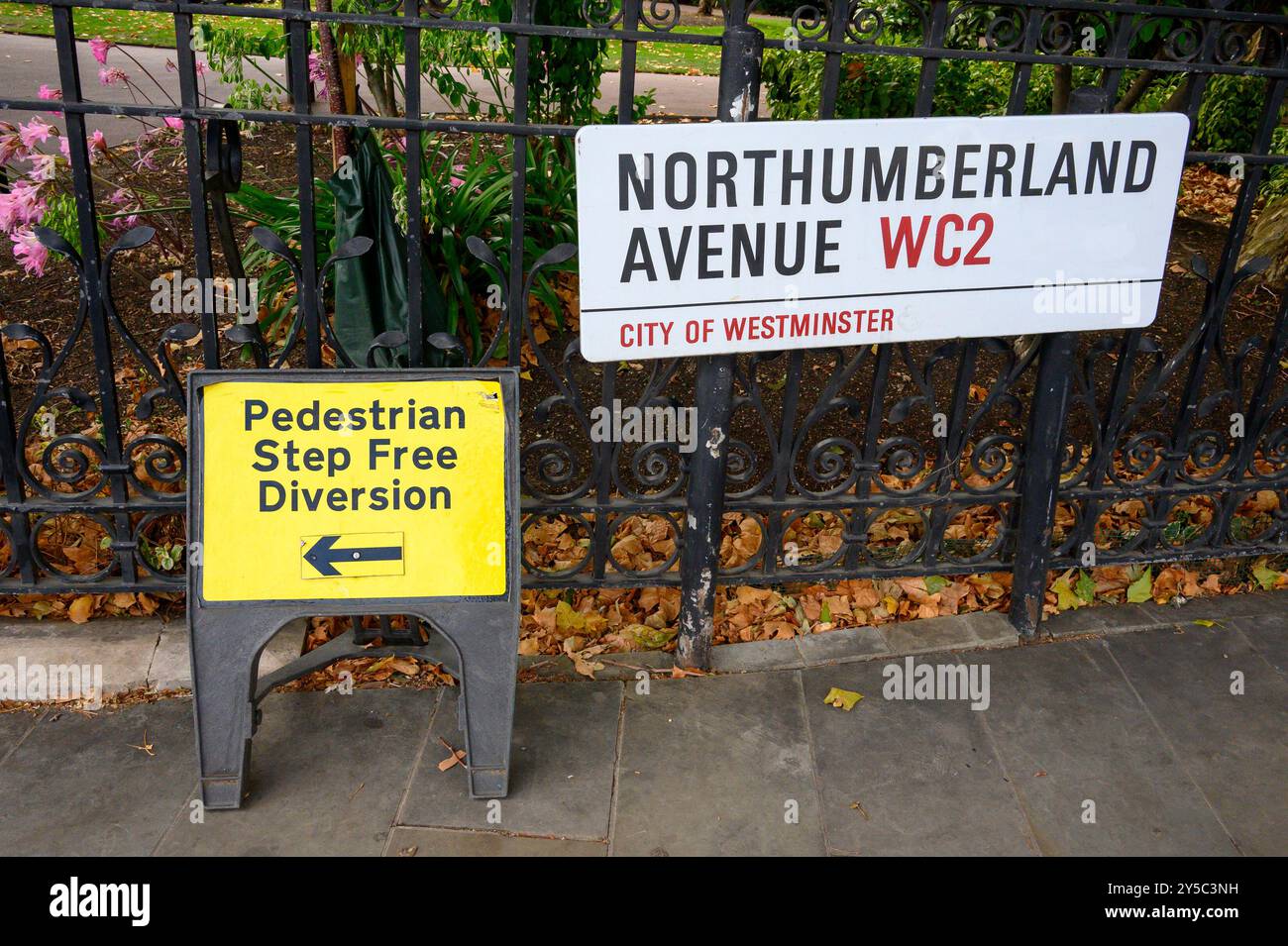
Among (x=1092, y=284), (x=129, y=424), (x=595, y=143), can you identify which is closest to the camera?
(x=595, y=143)

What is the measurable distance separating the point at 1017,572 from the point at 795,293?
4.90 ft

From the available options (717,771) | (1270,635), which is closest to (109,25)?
(717,771)

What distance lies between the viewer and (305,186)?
301 cm

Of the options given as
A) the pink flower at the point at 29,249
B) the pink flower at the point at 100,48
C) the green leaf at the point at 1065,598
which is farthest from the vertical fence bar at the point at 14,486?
the green leaf at the point at 1065,598

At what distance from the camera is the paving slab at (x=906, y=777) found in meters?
3.03

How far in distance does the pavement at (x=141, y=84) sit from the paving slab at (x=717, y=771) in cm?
689

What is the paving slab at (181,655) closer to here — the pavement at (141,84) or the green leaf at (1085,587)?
the green leaf at (1085,587)

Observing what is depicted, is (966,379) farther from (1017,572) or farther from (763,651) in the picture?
(763,651)

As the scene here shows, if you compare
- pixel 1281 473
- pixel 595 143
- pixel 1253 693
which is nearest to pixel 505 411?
pixel 595 143

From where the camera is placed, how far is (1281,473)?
4.04 m

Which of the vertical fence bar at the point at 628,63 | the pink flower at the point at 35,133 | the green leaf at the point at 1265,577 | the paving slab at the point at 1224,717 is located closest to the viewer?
the vertical fence bar at the point at 628,63

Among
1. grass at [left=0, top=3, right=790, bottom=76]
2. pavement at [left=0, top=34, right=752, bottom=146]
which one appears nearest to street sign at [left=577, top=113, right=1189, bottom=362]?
pavement at [left=0, top=34, right=752, bottom=146]

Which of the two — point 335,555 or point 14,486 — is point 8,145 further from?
point 335,555

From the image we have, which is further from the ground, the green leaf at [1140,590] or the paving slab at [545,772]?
the green leaf at [1140,590]
